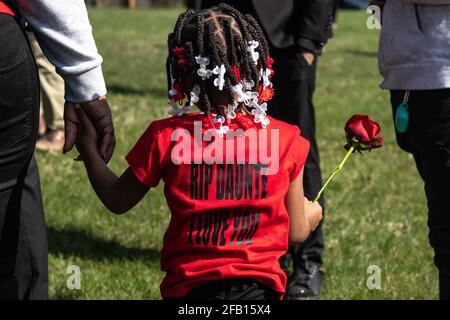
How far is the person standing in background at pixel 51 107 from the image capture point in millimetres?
7430

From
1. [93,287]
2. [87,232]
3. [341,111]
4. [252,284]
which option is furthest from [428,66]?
[341,111]

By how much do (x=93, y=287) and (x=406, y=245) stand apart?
6.43 feet

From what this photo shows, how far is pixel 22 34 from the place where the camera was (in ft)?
8.76

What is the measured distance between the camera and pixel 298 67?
451 cm

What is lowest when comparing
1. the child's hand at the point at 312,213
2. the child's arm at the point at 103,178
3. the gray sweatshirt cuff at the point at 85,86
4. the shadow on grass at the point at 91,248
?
the shadow on grass at the point at 91,248

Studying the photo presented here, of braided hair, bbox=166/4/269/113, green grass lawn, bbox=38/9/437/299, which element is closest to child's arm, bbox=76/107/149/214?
braided hair, bbox=166/4/269/113

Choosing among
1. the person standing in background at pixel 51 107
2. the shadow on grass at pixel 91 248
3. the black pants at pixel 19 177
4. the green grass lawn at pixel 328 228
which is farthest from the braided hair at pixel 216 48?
the person standing in background at pixel 51 107

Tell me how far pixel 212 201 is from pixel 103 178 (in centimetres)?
38

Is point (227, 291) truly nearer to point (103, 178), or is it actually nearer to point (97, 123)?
point (103, 178)

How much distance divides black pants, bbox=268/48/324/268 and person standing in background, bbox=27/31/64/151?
10.9ft

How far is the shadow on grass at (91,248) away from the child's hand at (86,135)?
217 centimetres

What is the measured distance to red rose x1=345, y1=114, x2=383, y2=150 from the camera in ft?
9.48

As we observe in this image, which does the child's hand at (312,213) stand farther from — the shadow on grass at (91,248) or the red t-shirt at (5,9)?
the shadow on grass at (91,248)
